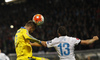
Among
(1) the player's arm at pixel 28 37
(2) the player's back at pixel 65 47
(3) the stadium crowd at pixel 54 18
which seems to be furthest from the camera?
(3) the stadium crowd at pixel 54 18

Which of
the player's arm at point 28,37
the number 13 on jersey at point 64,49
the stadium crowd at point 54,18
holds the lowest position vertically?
the number 13 on jersey at point 64,49

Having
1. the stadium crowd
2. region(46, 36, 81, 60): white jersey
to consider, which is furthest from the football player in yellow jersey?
the stadium crowd

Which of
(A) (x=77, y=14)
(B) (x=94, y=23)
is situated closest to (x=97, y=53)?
(B) (x=94, y=23)

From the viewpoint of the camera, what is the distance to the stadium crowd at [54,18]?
1123 cm

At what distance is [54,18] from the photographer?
14.2 meters

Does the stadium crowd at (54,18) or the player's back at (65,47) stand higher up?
the stadium crowd at (54,18)

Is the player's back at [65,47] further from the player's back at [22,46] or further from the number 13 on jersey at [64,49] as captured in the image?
the player's back at [22,46]

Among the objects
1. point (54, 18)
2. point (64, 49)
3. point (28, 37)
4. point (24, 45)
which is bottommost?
point (64, 49)

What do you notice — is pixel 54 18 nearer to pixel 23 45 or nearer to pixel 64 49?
pixel 23 45

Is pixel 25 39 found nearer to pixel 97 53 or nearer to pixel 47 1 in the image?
pixel 97 53

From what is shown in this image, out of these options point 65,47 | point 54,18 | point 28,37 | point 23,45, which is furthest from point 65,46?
point 54,18

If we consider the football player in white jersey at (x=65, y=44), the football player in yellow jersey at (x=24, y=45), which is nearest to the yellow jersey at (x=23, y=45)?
the football player in yellow jersey at (x=24, y=45)

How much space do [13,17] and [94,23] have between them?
33.6 feet

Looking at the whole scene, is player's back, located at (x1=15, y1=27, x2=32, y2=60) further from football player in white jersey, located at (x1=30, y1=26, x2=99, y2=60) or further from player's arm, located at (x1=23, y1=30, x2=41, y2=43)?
football player in white jersey, located at (x1=30, y1=26, x2=99, y2=60)
